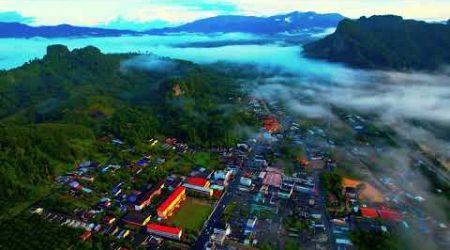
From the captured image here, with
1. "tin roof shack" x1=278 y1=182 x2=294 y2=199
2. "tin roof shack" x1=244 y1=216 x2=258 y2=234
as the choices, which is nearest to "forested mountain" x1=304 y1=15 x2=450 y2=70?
"tin roof shack" x1=278 y1=182 x2=294 y2=199

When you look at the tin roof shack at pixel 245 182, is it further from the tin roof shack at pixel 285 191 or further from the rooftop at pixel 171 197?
the rooftop at pixel 171 197

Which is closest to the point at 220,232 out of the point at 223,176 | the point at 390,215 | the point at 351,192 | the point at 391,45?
the point at 223,176

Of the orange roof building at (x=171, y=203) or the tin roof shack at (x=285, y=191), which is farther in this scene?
the tin roof shack at (x=285, y=191)

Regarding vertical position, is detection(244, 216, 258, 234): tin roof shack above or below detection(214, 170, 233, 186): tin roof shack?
below

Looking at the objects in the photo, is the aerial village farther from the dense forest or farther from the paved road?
the dense forest

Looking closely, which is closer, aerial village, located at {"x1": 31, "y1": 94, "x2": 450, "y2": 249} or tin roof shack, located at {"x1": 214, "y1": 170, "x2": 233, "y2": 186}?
aerial village, located at {"x1": 31, "y1": 94, "x2": 450, "y2": 249}

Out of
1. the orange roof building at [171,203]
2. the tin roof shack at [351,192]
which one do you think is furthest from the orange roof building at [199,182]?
the tin roof shack at [351,192]
